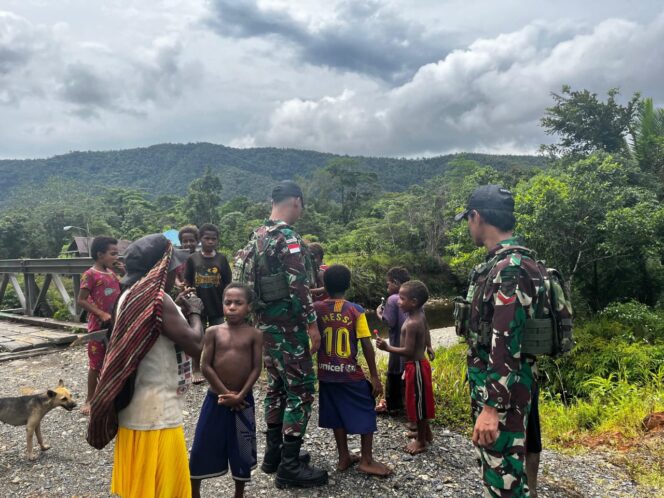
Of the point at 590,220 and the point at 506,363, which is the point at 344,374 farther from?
the point at 590,220

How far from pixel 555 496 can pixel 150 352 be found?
2.94 metres

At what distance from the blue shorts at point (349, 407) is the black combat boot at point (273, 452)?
356 mm

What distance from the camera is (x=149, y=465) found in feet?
7.16

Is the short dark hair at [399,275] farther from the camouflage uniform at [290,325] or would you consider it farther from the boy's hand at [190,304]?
the boy's hand at [190,304]

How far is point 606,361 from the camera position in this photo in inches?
355

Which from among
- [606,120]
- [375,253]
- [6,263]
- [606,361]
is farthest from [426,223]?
[6,263]

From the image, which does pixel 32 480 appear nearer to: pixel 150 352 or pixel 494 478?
pixel 150 352

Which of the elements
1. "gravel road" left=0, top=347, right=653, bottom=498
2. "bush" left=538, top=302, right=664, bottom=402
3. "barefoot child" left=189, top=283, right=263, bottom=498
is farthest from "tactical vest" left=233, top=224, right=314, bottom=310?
"bush" left=538, top=302, right=664, bottom=402

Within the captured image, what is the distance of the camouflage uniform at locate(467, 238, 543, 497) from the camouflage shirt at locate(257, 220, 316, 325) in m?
1.35

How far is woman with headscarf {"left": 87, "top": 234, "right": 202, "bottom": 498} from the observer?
7.01ft

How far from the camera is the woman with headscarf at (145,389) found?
7.01ft

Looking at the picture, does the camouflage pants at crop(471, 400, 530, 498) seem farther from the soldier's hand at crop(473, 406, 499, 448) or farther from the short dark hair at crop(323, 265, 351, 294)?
the short dark hair at crop(323, 265, 351, 294)

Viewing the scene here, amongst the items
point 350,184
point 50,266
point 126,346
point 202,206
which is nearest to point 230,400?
point 126,346

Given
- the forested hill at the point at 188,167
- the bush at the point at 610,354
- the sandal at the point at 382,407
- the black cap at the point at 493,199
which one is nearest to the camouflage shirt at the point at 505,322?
the black cap at the point at 493,199
